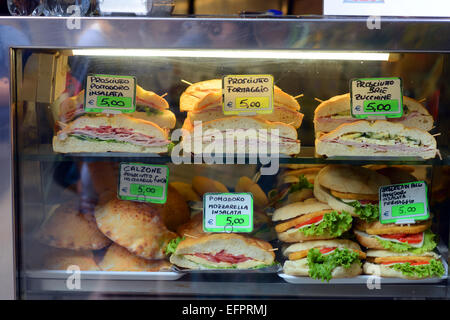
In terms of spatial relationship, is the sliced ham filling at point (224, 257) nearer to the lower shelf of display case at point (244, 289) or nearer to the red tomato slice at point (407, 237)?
the lower shelf of display case at point (244, 289)

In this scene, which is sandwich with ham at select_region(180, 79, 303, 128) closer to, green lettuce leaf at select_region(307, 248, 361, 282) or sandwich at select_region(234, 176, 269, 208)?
sandwich at select_region(234, 176, 269, 208)

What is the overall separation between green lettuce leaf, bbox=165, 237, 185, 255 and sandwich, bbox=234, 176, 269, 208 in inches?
12.7

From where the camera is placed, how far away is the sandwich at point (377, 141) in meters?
1.65

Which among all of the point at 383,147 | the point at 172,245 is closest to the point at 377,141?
the point at 383,147

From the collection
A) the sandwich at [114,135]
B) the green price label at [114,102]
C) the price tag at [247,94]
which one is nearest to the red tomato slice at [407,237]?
the price tag at [247,94]

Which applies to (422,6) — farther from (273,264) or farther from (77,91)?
Answer: (77,91)

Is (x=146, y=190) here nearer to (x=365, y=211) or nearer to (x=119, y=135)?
(x=119, y=135)

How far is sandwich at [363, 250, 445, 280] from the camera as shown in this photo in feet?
5.39

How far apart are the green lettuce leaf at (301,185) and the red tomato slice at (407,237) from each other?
0.35 meters

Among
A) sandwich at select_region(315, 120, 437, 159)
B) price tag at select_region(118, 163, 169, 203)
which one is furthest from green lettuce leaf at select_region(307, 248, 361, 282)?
price tag at select_region(118, 163, 169, 203)

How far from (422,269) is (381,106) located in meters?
0.61

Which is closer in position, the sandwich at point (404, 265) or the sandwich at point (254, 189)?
the sandwich at point (404, 265)
